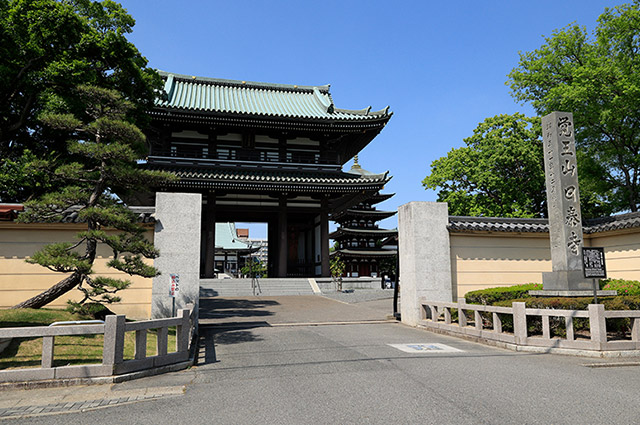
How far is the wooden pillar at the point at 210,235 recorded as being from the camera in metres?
23.6

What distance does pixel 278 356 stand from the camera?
26.8ft

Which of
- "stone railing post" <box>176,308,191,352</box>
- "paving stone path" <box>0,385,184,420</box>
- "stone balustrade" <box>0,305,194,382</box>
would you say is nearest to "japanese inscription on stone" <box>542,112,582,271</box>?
"stone railing post" <box>176,308,191,352</box>

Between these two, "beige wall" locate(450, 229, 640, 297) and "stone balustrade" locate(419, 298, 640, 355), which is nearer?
"stone balustrade" locate(419, 298, 640, 355)

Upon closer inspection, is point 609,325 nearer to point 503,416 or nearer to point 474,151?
point 503,416

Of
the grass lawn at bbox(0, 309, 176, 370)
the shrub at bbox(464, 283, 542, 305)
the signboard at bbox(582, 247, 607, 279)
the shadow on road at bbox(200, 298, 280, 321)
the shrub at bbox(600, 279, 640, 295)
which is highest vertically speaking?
the signboard at bbox(582, 247, 607, 279)

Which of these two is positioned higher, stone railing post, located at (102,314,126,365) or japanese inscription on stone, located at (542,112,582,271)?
japanese inscription on stone, located at (542,112,582,271)

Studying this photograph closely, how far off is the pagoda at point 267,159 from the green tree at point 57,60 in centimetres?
920

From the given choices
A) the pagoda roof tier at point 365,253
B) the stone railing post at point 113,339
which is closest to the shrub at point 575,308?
the stone railing post at point 113,339

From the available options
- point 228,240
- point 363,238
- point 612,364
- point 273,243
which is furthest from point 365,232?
point 612,364

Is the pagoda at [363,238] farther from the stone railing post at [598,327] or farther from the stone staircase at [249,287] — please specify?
the stone railing post at [598,327]

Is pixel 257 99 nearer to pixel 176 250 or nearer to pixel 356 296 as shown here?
pixel 356 296

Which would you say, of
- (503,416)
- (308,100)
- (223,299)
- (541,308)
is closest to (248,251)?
(308,100)

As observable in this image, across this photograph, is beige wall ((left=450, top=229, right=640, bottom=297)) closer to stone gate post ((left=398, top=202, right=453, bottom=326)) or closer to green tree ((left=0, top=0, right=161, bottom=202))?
Result: stone gate post ((left=398, top=202, right=453, bottom=326))

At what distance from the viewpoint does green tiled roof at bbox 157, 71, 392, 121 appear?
2580 centimetres
